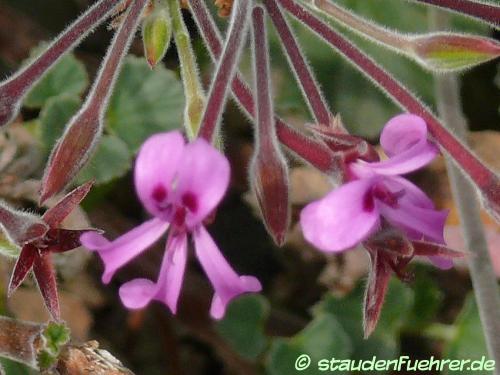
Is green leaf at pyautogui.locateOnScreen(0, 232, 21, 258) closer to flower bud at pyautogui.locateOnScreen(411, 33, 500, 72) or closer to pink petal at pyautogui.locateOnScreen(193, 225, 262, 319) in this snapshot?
pink petal at pyautogui.locateOnScreen(193, 225, 262, 319)

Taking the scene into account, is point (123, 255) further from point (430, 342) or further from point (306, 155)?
point (430, 342)

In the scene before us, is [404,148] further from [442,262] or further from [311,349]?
[311,349]

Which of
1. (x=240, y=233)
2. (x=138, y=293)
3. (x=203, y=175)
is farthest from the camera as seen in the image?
(x=240, y=233)

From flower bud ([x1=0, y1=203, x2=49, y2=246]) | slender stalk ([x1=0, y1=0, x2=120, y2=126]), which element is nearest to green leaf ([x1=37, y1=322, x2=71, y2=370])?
flower bud ([x1=0, y1=203, x2=49, y2=246])

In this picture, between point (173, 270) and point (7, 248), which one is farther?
point (7, 248)

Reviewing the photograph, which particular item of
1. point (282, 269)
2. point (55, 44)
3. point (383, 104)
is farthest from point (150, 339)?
point (55, 44)

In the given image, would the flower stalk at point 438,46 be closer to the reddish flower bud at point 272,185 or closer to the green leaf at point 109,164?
the reddish flower bud at point 272,185

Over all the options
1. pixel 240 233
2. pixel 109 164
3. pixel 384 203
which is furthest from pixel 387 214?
pixel 240 233
